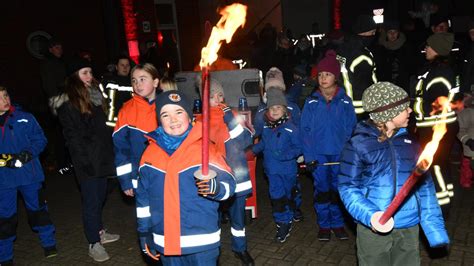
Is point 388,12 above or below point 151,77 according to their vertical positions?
above

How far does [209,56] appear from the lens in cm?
250

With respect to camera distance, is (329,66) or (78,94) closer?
(78,94)

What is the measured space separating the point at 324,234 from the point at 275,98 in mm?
1843

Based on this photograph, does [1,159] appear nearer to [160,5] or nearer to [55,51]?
[55,51]

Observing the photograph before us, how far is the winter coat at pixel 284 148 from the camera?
18.7ft

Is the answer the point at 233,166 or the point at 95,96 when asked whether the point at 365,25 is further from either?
the point at 95,96

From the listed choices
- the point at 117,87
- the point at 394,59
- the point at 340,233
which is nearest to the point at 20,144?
the point at 117,87

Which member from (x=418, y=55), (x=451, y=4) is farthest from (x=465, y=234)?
(x=451, y=4)

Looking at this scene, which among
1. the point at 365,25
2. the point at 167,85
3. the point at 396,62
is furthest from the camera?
the point at 396,62

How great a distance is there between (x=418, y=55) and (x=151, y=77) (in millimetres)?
5443

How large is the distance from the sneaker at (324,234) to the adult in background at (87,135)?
8.90ft

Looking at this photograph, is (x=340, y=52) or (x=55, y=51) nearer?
(x=340, y=52)

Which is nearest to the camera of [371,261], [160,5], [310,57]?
[371,261]

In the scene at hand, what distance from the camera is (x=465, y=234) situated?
18.1ft
